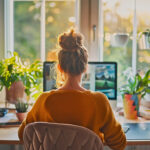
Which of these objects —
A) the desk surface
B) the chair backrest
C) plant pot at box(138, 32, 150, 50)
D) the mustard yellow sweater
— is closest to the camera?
the chair backrest

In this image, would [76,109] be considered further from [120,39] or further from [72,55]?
[120,39]

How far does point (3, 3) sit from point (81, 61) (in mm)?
1482

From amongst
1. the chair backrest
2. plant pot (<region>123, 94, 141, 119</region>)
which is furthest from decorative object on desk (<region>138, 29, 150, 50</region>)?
the chair backrest

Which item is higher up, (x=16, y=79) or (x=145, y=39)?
(x=145, y=39)

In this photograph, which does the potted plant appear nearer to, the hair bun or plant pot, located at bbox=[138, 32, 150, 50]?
plant pot, located at bbox=[138, 32, 150, 50]

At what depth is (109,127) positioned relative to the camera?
1239mm

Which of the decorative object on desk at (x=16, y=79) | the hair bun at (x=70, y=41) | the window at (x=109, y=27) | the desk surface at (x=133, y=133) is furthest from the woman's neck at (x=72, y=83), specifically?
the window at (x=109, y=27)

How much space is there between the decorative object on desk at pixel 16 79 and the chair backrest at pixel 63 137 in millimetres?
972

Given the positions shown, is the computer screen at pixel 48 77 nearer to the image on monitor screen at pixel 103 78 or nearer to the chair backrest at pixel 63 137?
the image on monitor screen at pixel 103 78

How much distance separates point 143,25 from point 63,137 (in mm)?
1645

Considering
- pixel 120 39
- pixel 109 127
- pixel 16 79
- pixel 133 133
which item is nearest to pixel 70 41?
pixel 109 127

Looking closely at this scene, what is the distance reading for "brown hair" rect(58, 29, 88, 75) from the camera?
4.09ft

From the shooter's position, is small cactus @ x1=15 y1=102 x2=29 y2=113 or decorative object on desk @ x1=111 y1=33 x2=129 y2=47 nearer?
small cactus @ x1=15 y1=102 x2=29 y2=113

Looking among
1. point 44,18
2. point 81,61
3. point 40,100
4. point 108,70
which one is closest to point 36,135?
point 40,100
